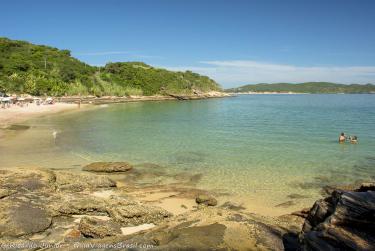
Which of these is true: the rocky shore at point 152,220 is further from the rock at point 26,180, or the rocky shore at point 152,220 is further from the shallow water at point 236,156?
the shallow water at point 236,156

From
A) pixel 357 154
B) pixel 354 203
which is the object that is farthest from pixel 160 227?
pixel 357 154

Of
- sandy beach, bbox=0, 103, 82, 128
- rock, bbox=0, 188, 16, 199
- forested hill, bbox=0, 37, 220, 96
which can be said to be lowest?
sandy beach, bbox=0, 103, 82, 128

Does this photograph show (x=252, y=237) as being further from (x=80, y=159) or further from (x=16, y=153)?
(x=16, y=153)

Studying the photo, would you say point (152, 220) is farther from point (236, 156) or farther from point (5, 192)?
point (236, 156)

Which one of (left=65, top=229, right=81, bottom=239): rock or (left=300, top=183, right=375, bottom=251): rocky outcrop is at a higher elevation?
(left=300, top=183, right=375, bottom=251): rocky outcrop

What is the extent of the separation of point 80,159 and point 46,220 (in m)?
13.3

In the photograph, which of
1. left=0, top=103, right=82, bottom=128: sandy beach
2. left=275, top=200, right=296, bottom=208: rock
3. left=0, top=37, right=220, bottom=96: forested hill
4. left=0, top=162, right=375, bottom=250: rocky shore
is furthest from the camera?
left=0, top=37, right=220, bottom=96: forested hill

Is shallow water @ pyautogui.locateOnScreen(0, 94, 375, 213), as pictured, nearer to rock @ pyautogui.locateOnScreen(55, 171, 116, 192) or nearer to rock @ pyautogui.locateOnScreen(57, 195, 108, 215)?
rock @ pyautogui.locateOnScreen(55, 171, 116, 192)

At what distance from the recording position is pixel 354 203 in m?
5.39

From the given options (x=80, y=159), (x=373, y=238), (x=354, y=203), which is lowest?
(x=80, y=159)

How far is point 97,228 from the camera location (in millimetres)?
9242

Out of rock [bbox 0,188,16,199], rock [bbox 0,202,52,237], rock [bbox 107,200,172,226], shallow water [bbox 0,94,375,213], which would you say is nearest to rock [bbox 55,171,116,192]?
rock [bbox 0,188,16,199]

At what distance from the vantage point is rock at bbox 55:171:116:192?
1358 cm

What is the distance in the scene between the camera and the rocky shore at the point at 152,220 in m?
5.34
